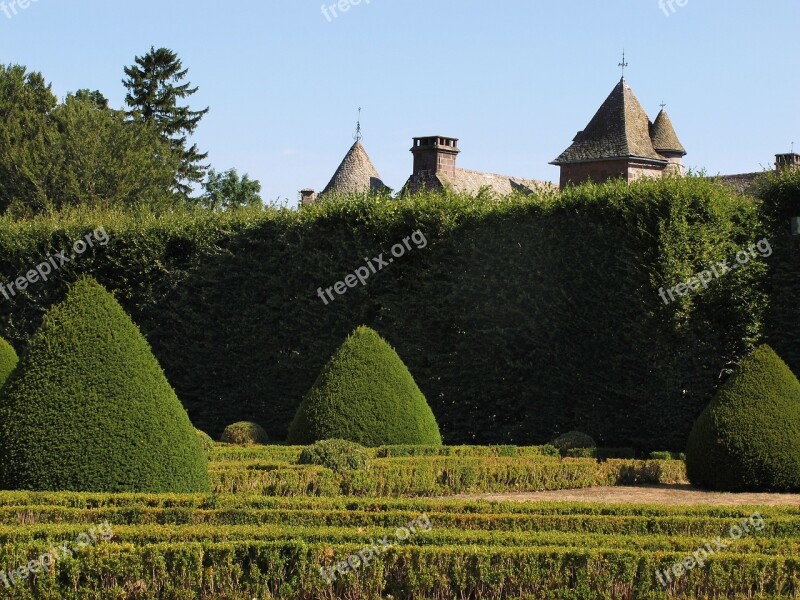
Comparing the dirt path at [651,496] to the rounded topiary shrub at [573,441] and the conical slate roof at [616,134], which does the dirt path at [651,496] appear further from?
the conical slate roof at [616,134]

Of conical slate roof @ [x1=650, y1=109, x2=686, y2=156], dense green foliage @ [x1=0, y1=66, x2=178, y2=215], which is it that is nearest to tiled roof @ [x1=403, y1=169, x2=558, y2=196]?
conical slate roof @ [x1=650, y1=109, x2=686, y2=156]

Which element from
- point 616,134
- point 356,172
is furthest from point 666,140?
point 356,172

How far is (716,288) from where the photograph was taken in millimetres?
16906

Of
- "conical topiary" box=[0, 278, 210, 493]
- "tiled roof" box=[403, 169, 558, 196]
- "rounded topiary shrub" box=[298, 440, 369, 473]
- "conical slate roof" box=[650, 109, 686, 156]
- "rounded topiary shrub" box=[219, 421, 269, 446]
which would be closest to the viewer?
"conical topiary" box=[0, 278, 210, 493]

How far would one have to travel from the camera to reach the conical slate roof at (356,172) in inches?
1976

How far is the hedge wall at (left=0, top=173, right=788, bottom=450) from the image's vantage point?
16984mm

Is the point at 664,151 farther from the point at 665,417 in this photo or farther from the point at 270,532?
the point at 270,532

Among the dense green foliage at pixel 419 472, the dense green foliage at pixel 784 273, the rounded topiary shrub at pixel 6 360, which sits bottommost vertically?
the dense green foliage at pixel 419 472

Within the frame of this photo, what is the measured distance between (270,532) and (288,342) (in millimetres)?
12634

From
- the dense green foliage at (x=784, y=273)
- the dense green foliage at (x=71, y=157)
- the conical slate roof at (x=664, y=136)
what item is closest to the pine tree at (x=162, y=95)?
the dense green foliage at (x=71, y=157)

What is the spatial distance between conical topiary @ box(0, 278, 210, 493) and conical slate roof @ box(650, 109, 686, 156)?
45.4 metres

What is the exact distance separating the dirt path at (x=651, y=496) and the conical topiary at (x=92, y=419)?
400 cm

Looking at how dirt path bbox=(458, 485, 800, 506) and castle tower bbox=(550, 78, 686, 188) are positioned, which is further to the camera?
castle tower bbox=(550, 78, 686, 188)

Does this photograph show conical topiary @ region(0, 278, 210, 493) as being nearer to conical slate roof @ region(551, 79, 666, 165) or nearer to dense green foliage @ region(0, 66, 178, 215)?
dense green foliage @ region(0, 66, 178, 215)
